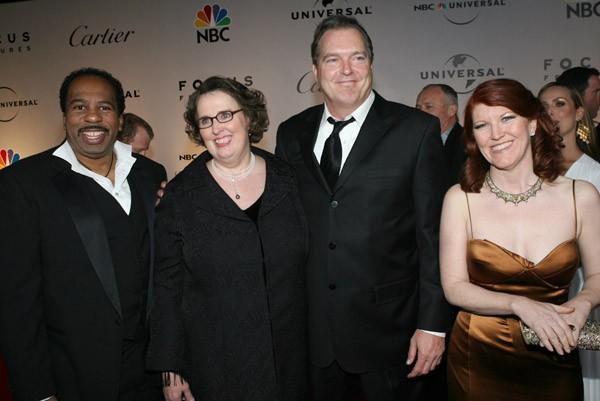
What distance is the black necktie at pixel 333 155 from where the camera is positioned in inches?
79.6

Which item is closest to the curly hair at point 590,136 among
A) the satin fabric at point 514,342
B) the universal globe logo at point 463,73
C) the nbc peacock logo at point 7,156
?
the satin fabric at point 514,342

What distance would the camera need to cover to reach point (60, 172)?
1947mm

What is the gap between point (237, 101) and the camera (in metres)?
2.02

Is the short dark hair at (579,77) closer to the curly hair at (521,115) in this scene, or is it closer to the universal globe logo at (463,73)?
the curly hair at (521,115)

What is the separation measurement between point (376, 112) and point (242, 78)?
449 cm

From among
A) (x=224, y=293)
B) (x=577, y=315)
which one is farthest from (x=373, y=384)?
(x=577, y=315)

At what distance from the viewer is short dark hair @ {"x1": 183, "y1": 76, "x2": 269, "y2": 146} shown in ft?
6.59

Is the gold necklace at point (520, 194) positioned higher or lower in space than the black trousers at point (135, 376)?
higher

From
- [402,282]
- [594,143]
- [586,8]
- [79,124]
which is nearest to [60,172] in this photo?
[79,124]

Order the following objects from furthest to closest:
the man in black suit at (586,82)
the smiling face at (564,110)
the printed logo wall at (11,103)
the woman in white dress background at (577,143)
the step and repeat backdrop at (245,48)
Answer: the printed logo wall at (11,103), the step and repeat backdrop at (245,48), the man in black suit at (586,82), the smiling face at (564,110), the woman in white dress background at (577,143)

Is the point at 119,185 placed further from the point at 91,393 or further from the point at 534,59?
the point at 534,59

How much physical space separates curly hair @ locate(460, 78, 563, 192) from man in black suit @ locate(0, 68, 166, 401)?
1.35 m

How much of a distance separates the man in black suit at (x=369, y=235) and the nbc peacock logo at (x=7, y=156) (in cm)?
659

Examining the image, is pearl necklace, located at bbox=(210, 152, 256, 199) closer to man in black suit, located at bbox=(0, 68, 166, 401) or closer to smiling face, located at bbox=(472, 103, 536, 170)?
man in black suit, located at bbox=(0, 68, 166, 401)
